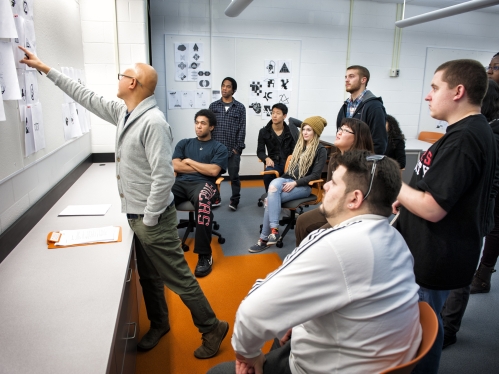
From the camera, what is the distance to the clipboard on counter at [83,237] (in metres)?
1.63

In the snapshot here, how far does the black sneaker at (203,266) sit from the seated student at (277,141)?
1.49 m

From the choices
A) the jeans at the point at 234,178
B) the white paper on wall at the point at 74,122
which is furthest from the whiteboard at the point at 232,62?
the white paper on wall at the point at 74,122

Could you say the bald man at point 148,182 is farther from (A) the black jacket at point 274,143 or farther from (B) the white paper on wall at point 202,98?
(B) the white paper on wall at point 202,98

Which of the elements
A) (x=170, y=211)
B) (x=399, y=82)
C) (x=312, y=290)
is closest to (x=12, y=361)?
(x=312, y=290)

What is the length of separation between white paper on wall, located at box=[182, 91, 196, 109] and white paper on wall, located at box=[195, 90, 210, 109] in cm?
6

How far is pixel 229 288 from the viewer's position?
8.66 feet

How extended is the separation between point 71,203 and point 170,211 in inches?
30.4

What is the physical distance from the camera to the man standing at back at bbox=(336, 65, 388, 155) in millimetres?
2762

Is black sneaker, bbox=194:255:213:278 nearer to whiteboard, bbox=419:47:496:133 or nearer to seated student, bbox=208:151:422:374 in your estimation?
seated student, bbox=208:151:422:374

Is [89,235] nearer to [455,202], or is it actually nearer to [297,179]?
[455,202]

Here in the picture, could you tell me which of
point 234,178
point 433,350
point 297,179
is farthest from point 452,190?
point 234,178

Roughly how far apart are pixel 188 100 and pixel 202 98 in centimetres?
20

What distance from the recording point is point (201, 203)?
295 centimetres

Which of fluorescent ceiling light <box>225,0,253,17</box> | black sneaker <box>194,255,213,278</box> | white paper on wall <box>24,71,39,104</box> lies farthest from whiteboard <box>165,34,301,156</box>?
white paper on wall <box>24,71,39,104</box>
